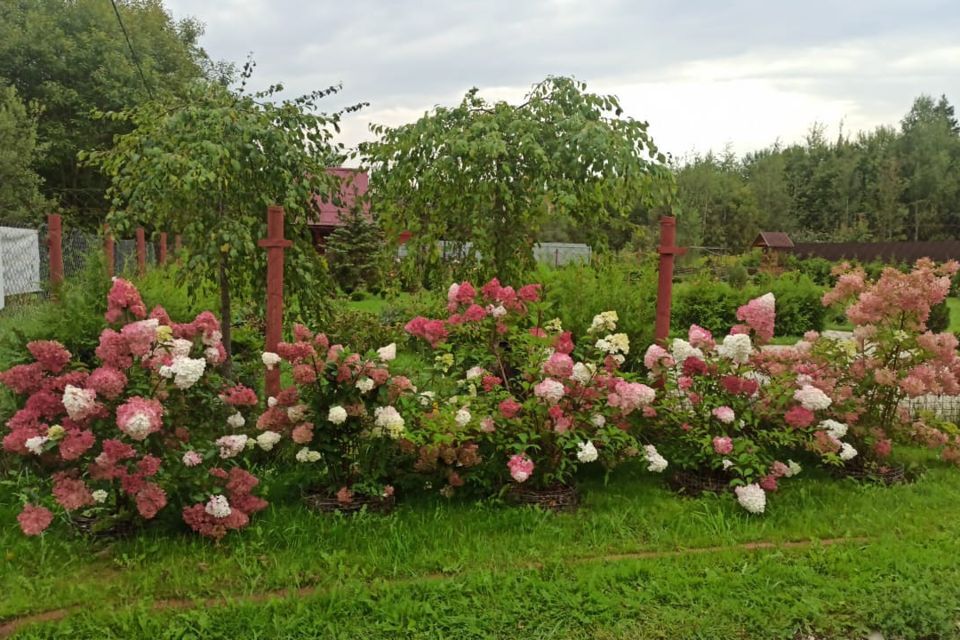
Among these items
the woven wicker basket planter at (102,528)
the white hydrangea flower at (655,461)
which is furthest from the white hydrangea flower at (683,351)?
the woven wicker basket planter at (102,528)

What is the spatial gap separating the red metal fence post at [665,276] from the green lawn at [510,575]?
4.17ft

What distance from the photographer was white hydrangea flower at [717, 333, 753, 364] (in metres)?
3.92

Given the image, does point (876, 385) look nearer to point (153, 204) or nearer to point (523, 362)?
point (523, 362)

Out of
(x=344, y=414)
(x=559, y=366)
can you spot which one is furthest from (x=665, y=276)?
(x=344, y=414)

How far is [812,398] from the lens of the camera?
3.91 meters

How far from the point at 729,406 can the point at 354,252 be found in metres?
14.1

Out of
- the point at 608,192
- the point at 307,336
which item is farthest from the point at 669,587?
the point at 608,192

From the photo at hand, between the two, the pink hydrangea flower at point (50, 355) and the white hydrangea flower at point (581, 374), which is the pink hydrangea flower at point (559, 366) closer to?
the white hydrangea flower at point (581, 374)

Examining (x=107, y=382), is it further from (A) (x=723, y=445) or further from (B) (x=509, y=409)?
(A) (x=723, y=445)

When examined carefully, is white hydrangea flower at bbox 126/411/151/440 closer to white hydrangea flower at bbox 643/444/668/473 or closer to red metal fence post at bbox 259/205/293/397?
red metal fence post at bbox 259/205/293/397

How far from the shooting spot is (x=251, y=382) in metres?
5.67

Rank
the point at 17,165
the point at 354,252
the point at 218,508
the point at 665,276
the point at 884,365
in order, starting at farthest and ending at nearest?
the point at 17,165
the point at 354,252
the point at 665,276
the point at 884,365
the point at 218,508

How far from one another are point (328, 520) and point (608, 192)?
3.15 meters

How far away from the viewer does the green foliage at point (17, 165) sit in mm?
18234
